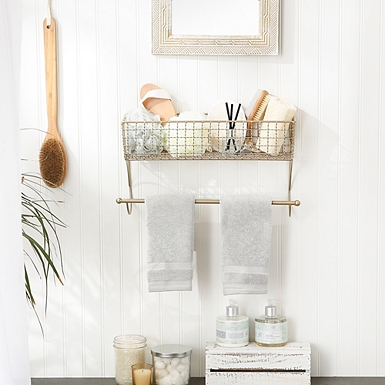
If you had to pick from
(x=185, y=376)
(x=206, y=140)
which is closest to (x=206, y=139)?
(x=206, y=140)

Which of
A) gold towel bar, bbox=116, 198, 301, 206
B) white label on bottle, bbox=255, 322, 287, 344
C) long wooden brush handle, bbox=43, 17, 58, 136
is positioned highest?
long wooden brush handle, bbox=43, 17, 58, 136

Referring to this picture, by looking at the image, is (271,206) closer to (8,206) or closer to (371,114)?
(371,114)

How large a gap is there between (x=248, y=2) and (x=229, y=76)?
222mm

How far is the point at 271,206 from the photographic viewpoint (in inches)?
68.7

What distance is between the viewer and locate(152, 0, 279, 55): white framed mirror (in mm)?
1778

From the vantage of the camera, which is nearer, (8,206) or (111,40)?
(8,206)

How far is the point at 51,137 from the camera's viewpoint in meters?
1.82

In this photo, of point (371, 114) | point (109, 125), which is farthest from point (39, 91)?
point (371, 114)

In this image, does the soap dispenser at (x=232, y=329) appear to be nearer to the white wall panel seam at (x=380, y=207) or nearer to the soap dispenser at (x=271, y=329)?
the soap dispenser at (x=271, y=329)

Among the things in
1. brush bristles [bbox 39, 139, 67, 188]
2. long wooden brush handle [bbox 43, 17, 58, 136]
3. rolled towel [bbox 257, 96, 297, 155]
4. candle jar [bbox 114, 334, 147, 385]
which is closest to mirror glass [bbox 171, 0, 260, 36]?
rolled towel [bbox 257, 96, 297, 155]

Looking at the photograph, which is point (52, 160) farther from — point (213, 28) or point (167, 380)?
point (167, 380)

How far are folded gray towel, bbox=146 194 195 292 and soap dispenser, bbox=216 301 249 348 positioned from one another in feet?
0.50

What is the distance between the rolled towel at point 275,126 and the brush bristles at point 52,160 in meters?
0.60

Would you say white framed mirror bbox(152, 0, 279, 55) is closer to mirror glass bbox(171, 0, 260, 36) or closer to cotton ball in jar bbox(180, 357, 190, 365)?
mirror glass bbox(171, 0, 260, 36)
